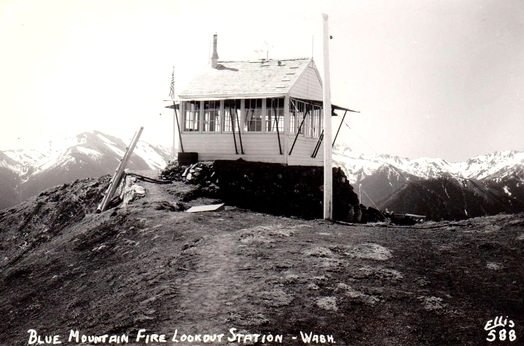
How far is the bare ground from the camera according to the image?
26.7 ft

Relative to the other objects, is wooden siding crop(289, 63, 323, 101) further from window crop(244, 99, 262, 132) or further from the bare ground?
the bare ground

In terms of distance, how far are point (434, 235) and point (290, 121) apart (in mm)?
11233

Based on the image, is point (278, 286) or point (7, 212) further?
point (7, 212)

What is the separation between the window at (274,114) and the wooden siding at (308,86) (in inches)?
31.1

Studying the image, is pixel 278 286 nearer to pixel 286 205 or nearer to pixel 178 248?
pixel 178 248

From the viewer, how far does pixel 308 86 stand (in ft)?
80.9

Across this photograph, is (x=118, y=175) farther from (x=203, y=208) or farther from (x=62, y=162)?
(x=62, y=162)

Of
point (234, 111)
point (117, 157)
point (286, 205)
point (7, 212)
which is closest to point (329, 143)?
point (286, 205)

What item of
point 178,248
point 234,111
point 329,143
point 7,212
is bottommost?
point 7,212

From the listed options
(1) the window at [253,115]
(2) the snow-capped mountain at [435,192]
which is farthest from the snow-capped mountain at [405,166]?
(1) the window at [253,115]

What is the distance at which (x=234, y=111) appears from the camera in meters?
23.2

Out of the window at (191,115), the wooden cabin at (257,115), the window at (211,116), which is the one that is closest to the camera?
the wooden cabin at (257,115)

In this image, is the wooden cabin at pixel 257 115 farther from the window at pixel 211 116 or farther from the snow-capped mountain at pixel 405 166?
the snow-capped mountain at pixel 405 166

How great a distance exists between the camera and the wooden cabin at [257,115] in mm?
22453
